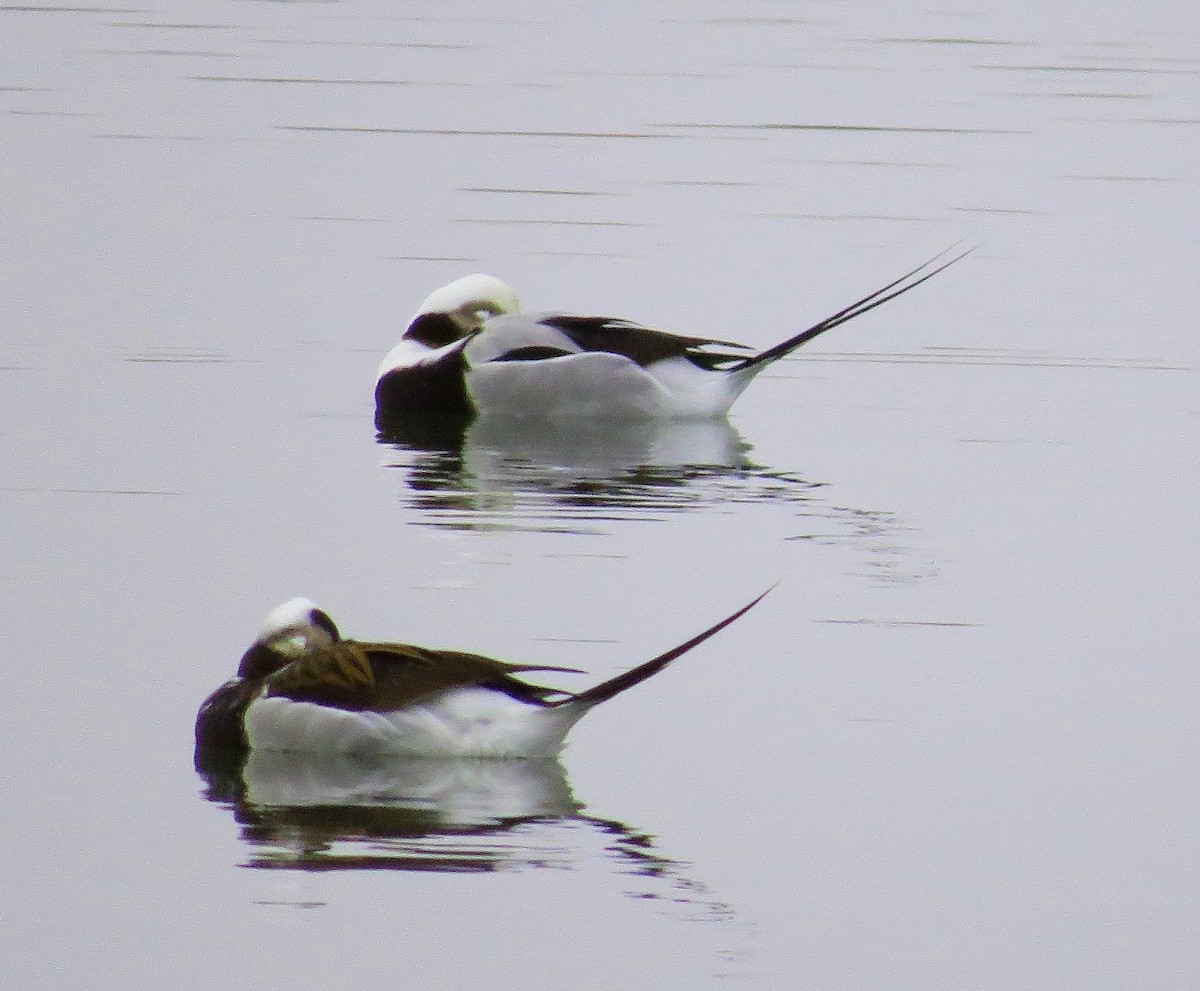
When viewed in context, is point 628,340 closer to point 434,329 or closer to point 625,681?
point 434,329

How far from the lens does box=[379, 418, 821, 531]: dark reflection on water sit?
794 centimetres

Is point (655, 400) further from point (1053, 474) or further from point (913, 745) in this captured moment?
point (913, 745)

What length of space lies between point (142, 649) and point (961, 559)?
2.36 metres

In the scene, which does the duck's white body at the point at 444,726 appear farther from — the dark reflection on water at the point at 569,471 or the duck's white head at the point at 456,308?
the duck's white head at the point at 456,308

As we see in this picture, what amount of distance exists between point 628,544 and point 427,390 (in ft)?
7.44

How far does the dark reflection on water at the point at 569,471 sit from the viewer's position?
26.1 feet

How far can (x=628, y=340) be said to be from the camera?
9516 mm

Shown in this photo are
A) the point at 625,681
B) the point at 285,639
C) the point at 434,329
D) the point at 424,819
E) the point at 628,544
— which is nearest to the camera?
the point at 424,819

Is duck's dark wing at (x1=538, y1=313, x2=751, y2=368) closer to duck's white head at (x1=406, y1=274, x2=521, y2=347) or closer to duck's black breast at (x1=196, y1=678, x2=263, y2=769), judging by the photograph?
duck's white head at (x1=406, y1=274, x2=521, y2=347)

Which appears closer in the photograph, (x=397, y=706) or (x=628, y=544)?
(x=397, y=706)

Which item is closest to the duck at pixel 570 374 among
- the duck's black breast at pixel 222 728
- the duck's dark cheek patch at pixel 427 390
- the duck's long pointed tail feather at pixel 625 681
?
the duck's dark cheek patch at pixel 427 390

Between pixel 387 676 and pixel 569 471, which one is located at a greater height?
pixel 569 471

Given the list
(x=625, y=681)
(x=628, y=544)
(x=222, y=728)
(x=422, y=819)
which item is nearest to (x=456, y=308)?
(x=628, y=544)

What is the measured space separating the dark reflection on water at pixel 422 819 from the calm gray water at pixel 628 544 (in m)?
0.01
